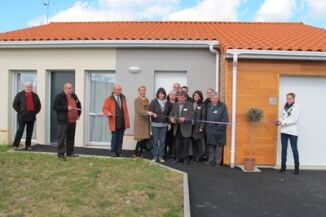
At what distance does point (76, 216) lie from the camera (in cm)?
539

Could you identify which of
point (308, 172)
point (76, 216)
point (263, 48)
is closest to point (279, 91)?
point (263, 48)

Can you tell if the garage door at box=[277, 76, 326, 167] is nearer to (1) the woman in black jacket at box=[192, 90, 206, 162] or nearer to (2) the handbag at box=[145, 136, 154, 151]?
(1) the woman in black jacket at box=[192, 90, 206, 162]

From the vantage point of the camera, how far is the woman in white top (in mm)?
8734

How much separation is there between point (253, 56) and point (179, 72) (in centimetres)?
257

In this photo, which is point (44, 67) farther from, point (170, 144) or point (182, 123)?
point (182, 123)

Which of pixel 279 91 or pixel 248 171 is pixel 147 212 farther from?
pixel 279 91

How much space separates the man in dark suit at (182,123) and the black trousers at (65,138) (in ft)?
7.81

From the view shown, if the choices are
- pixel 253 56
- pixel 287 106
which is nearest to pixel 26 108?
pixel 253 56

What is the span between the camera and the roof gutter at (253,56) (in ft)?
29.9

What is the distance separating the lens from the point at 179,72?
11.2 m

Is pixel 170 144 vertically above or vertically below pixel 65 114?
below

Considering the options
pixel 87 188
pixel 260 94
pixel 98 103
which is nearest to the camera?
pixel 87 188

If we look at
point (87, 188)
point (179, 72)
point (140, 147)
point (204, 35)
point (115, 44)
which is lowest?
point (87, 188)

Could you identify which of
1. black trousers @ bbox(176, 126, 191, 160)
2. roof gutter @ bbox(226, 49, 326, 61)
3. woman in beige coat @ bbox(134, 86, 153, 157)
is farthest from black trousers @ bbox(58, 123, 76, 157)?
roof gutter @ bbox(226, 49, 326, 61)
